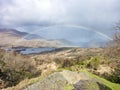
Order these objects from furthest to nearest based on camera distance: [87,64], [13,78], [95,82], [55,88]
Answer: [13,78] → [87,64] → [95,82] → [55,88]

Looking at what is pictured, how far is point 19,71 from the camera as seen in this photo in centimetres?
6556

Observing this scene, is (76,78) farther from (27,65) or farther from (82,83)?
(27,65)

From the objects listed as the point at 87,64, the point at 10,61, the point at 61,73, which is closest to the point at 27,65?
the point at 10,61

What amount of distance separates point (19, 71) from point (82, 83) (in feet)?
138

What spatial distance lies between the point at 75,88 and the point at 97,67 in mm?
27562

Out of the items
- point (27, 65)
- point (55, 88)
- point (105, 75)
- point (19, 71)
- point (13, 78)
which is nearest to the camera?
point (55, 88)

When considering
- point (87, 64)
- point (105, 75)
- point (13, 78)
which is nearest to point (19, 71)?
point (13, 78)

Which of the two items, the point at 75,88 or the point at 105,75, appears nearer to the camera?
the point at 75,88

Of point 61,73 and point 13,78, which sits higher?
point 61,73

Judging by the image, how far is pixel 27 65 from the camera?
237 feet

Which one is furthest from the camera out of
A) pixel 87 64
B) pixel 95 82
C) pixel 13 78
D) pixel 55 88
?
pixel 13 78

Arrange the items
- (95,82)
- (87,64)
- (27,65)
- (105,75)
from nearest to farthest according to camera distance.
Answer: (95,82)
(105,75)
(87,64)
(27,65)

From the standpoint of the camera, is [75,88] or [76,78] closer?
[75,88]

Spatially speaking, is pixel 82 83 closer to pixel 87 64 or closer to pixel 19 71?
pixel 87 64
